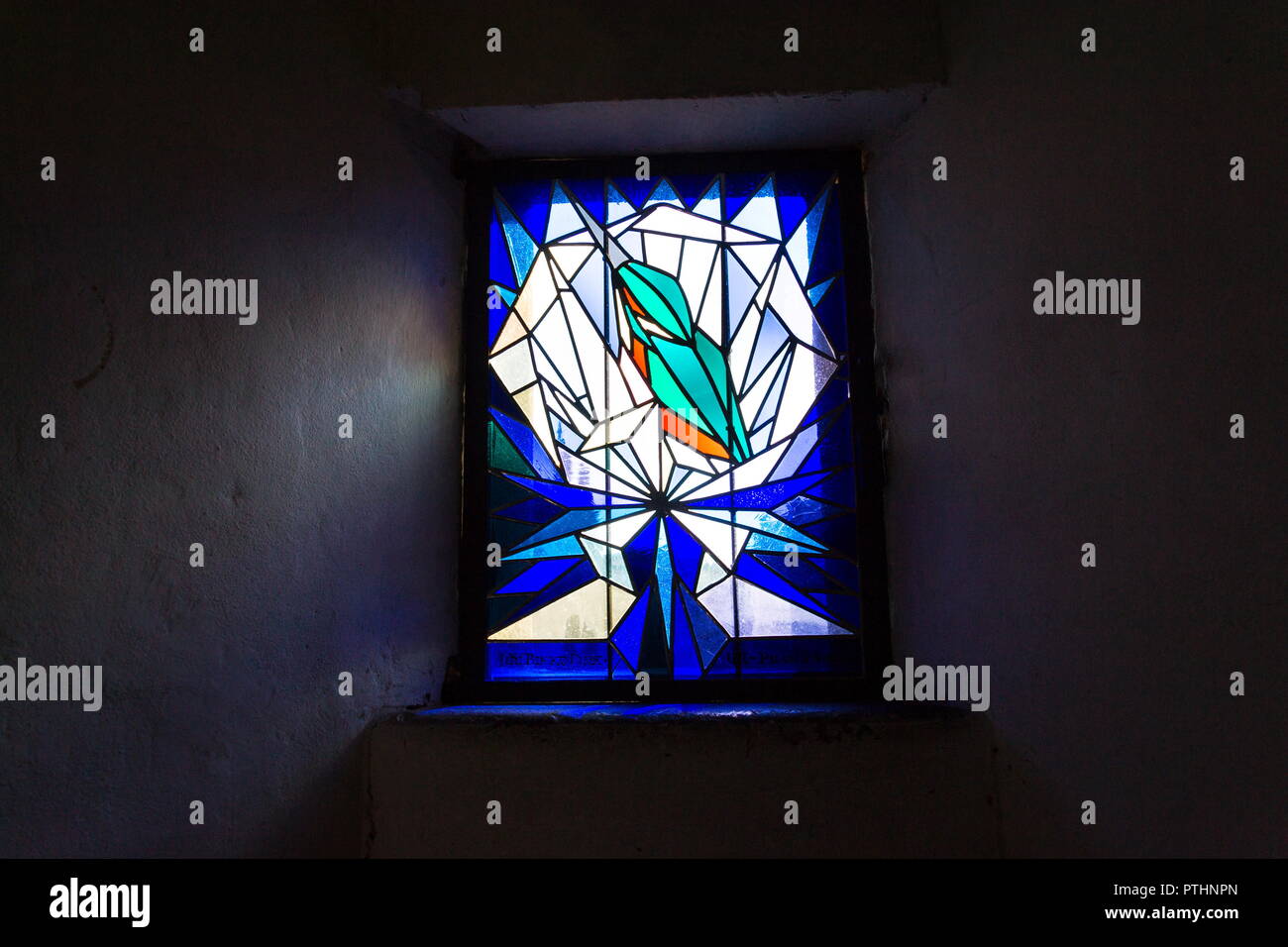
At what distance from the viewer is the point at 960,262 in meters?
1.38

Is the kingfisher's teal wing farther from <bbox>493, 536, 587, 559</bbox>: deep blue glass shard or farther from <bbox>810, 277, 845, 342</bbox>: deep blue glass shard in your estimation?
<bbox>493, 536, 587, 559</bbox>: deep blue glass shard

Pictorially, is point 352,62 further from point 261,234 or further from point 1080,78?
point 1080,78

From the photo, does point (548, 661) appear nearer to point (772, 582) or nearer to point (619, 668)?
point (619, 668)

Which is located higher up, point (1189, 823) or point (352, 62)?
point (352, 62)

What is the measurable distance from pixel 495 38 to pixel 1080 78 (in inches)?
40.2

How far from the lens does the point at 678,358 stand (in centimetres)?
162

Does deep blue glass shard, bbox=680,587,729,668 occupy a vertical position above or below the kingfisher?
below

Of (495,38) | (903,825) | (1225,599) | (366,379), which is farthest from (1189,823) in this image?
Result: (495,38)

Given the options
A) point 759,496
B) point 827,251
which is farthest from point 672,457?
point 827,251

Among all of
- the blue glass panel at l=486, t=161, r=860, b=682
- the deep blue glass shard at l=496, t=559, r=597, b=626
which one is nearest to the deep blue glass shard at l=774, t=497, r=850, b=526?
the blue glass panel at l=486, t=161, r=860, b=682

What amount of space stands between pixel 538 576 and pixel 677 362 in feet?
1.67

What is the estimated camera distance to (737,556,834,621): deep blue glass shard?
61.2 inches

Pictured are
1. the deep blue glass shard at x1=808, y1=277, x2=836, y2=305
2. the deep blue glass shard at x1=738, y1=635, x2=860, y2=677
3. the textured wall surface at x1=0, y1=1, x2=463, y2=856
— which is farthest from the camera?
the deep blue glass shard at x1=808, y1=277, x2=836, y2=305

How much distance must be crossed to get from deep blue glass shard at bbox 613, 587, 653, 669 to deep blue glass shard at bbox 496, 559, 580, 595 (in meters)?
0.15
